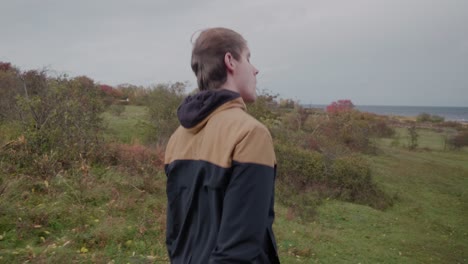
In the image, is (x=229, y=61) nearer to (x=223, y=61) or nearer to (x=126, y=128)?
(x=223, y=61)

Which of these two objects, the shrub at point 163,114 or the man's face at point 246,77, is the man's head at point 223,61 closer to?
the man's face at point 246,77

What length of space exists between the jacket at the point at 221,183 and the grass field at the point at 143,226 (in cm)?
Answer: 329

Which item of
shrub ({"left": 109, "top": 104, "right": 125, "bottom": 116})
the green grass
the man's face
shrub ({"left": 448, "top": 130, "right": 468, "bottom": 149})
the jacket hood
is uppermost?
the man's face

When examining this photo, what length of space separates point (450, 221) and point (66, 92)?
10771mm

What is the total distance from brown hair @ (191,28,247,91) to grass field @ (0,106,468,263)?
3.61 metres

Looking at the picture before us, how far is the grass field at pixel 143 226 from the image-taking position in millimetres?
4914

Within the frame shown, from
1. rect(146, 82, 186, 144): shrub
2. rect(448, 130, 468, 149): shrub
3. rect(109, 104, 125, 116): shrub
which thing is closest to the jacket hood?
rect(146, 82, 186, 144): shrub

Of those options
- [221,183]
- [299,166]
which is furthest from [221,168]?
[299,166]

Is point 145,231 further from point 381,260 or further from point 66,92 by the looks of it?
point 66,92

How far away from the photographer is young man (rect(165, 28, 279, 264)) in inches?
49.2

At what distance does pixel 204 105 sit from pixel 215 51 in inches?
8.2

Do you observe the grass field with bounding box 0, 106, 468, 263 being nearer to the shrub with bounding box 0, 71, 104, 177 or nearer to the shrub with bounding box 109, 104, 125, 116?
the shrub with bounding box 0, 71, 104, 177

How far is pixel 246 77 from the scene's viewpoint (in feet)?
4.84

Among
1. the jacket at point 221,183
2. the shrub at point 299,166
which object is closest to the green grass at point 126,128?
the shrub at point 299,166
